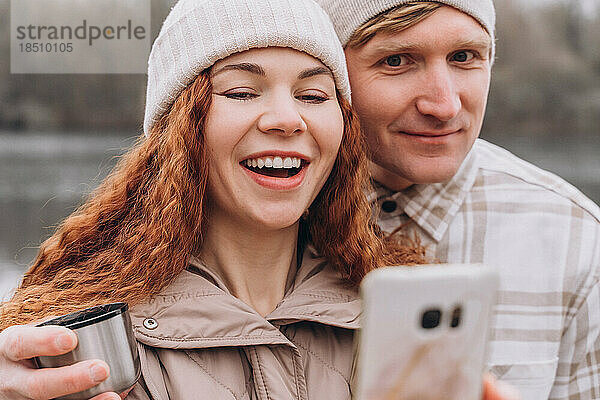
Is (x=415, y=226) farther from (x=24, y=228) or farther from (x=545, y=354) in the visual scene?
(x=24, y=228)

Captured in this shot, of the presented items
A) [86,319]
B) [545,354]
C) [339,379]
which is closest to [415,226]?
[545,354]

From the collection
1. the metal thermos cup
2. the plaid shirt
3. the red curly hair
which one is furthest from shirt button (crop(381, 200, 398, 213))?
the metal thermos cup

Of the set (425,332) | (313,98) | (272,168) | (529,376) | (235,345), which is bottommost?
(529,376)

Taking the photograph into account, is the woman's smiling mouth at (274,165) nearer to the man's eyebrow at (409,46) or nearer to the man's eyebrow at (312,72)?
the man's eyebrow at (312,72)

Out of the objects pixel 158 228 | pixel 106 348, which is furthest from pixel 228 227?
pixel 106 348

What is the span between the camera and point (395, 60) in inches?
53.9

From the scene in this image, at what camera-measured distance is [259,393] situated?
1.07m

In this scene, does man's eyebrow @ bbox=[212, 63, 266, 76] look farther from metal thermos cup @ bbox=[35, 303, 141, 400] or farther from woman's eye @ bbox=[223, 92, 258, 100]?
metal thermos cup @ bbox=[35, 303, 141, 400]

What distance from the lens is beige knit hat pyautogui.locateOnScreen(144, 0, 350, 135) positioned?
1.12m

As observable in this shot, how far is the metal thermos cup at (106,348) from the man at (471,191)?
2.04 feet

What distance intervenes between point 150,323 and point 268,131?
305 millimetres

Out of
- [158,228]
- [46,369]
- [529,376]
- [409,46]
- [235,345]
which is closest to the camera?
[46,369]

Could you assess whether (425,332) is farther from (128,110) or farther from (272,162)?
(128,110)

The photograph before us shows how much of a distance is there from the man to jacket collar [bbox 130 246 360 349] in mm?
324
